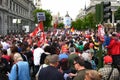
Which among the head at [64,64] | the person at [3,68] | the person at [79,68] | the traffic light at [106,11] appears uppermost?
the traffic light at [106,11]

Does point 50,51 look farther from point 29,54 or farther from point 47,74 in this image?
point 47,74

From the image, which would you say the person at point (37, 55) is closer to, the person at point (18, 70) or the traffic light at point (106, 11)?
the traffic light at point (106, 11)

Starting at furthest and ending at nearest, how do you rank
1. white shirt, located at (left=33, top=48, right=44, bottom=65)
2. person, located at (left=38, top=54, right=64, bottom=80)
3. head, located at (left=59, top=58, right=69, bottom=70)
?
white shirt, located at (left=33, top=48, right=44, bottom=65)
head, located at (left=59, top=58, right=69, bottom=70)
person, located at (left=38, top=54, right=64, bottom=80)

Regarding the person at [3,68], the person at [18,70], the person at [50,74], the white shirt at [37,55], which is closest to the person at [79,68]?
the person at [50,74]

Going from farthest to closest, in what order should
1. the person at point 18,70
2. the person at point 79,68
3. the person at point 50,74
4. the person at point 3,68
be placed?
the person at point 3,68 < the person at point 18,70 < the person at point 50,74 < the person at point 79,68

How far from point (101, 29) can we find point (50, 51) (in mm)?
1771

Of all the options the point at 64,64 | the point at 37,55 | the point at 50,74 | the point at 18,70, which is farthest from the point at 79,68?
the point at 37,55

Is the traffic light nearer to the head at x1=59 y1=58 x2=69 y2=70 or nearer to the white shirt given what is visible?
the white shirt

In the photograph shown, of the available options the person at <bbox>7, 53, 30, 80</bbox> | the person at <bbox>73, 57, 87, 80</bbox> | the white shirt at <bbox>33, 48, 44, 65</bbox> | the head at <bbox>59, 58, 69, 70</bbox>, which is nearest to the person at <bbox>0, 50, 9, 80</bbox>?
the person at <bbox>7, 53, 30, 80</bbox>

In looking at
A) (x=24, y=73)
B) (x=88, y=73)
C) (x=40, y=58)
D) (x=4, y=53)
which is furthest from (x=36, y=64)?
(x=88, y=73)

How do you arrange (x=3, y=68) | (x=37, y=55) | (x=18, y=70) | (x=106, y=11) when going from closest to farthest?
(x=18, y=70) → (x=3, y=68) → (x=106, y=11) → (x=37, y=55)

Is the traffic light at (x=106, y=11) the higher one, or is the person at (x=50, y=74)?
the traffic light at (x=106, y=11)

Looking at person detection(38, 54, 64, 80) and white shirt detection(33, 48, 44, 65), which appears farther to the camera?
white shirt detection(33, 48, 44, 65)

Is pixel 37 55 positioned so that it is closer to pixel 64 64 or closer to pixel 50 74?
pixel 64 64
